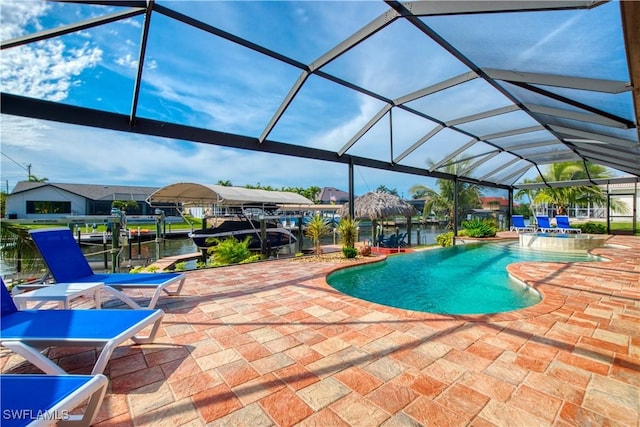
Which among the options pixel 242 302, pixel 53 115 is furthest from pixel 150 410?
pixel 53 115

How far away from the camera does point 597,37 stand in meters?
3.48

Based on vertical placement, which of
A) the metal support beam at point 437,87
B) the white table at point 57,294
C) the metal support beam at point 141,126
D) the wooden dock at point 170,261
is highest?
the metal support beam at point 437,87

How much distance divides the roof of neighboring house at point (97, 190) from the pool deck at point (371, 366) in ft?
122

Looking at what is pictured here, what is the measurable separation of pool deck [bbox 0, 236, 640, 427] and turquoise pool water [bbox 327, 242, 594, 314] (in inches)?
41.0

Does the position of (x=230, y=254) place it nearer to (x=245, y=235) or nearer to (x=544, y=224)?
(x=245, y=235)

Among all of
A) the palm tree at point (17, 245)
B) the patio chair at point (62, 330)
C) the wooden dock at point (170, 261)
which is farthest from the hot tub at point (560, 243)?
the palm tree at point (17, 245)

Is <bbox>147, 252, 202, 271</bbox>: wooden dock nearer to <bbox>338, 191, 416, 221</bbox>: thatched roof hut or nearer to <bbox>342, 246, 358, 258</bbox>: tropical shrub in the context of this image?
<bbox>342, 246, 358, 258</bbox>: tropical shrub

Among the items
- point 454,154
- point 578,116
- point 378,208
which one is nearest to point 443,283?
point 578,116

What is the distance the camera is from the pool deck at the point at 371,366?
79.1 inches

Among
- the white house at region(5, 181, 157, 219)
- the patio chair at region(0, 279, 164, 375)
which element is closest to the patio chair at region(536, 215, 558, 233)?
the patio chair at region(0, 279, 164, 375)

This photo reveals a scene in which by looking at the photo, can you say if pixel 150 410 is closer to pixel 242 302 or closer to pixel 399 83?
pixel 242 302

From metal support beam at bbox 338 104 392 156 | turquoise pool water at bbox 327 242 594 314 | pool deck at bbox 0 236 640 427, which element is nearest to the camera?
pool deck at bbox 0 236 640 427

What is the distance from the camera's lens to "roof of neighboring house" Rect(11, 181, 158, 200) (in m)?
30.5

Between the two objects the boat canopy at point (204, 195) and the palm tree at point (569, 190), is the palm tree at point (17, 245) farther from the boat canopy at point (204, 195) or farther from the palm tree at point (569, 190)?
the palm tree at point (569, 190)
